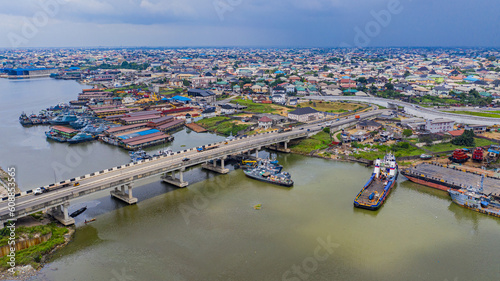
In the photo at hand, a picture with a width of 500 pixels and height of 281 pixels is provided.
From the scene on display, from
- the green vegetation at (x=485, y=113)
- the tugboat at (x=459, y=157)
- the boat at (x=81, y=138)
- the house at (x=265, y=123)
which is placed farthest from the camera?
the green vegetation at (x=485, y=113)

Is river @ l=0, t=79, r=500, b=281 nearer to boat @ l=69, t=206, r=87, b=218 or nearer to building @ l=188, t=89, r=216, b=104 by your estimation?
boat @ l=69, t=206, r=87, b=218

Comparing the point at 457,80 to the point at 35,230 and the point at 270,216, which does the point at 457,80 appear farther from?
the point at 35,230

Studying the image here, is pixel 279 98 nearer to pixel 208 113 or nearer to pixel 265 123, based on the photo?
pixel 208 113

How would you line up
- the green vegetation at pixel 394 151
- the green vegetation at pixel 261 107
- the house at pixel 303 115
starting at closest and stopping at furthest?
the green vegetation at pixel 394 151, the house at pixel 303 115, the green vegetation at pixel 261 107

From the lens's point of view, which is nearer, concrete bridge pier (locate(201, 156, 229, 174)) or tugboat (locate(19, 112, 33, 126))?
concrete bridge pier (locate(201, 156, 229, 174))

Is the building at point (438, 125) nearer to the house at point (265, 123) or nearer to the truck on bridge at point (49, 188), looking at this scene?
the house at point (265, 123)

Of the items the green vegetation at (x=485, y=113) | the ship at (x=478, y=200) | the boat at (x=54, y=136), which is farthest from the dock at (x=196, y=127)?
the green vegetation at (x=485, y=113)

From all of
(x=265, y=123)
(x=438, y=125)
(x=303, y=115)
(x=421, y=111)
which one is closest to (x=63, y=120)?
(x=265, y=123)

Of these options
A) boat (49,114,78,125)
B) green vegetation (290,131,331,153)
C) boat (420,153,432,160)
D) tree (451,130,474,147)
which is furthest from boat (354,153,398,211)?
boat (49,114,78,125)
